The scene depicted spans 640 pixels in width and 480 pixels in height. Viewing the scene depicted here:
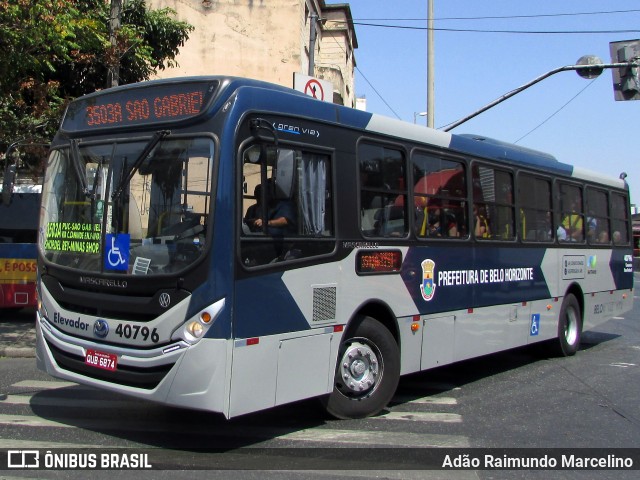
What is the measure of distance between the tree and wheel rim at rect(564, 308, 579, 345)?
828 cm

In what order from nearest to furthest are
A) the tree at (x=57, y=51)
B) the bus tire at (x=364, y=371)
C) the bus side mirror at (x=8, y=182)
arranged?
the bus tire at (x=364, y=371)
the bus side mirror at (x=8, y=182)
the tree at (x=57, y=51)

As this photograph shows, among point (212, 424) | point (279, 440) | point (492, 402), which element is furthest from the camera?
point (492, 402)

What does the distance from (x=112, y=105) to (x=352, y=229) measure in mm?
2471

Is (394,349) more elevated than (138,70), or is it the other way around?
(138,70)

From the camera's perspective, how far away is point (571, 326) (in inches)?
432

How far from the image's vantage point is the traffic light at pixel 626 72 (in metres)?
15.4

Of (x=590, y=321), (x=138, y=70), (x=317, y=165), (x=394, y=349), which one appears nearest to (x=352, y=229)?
(x=317, y=165)

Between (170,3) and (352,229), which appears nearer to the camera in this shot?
(352,229)

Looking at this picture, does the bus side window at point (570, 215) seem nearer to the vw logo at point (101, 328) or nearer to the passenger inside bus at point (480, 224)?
the passenger inside bus at point (480, 224)

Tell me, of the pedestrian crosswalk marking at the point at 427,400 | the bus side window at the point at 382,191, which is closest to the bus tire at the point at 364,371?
the pedestrian crosswalk marking at the point at 427,400

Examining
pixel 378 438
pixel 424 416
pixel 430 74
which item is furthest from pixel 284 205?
pixel 430 74

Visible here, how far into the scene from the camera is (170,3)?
2383 cm

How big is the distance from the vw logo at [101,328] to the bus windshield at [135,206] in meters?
0.42

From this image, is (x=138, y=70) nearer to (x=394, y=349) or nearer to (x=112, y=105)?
(x=112, y=105)
